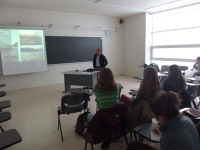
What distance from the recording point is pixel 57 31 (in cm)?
646

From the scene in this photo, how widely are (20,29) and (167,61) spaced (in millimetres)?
5856

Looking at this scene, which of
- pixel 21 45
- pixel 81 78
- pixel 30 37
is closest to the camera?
pixel 81 78

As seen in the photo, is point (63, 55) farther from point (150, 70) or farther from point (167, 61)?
point (150, 70)

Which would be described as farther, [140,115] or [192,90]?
[192,90]

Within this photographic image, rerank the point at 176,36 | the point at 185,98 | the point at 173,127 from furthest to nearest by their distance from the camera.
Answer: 1. the point at 176,36
2. the point at 185,98
3. the point at 173,127

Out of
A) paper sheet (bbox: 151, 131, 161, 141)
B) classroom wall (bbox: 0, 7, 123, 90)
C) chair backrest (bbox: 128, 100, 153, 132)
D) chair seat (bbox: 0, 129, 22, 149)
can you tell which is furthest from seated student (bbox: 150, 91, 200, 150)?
classroom wall (bbox: 0, 7, 123, 90)

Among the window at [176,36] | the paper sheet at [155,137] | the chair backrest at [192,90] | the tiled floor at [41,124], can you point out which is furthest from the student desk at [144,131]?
the window at [176,36]

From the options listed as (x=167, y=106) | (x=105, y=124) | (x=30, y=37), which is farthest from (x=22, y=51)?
(x=167, y=106)

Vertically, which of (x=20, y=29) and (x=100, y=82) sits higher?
(x=20, y=29)

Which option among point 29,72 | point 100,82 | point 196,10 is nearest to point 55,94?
point 29,72

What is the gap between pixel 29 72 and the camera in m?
6.00

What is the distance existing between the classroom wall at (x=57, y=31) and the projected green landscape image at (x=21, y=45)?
348 mm

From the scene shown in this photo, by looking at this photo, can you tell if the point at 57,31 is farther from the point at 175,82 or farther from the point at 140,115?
the point at 140,115

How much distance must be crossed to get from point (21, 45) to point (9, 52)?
0.46 metres
